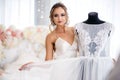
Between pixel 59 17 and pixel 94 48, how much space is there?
532 mm

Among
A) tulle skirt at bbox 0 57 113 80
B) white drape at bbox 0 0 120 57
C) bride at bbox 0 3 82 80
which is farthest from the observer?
white drape at bbox 0 0 120 57

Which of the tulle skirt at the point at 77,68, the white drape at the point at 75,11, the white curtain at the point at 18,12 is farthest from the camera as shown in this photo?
the white curtain at the point at 18,12

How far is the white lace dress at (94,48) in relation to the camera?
59.2 inches

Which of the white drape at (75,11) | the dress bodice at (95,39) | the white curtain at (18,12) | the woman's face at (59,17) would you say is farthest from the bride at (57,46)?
the white curtain at (18,12)

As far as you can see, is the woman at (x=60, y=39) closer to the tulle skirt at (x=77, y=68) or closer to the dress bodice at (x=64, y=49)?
the dress bodice at (x=64, y=49)

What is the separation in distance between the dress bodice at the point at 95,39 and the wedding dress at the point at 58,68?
0.43 feet

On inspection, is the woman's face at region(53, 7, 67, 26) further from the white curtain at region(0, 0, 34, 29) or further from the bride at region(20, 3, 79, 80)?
the white curtain at region(0, 0, 34, 29)

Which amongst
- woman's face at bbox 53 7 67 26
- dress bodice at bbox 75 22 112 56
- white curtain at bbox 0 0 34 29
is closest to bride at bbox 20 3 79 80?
woman's face at bbox 53 7 67 26

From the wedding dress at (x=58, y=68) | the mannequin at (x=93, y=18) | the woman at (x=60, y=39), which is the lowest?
the wedding dress at (x=58, y=68)

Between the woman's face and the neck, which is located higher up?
the woman's face

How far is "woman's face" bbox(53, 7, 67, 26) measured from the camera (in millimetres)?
2055

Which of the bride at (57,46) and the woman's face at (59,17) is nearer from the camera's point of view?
the bride at (57,46)

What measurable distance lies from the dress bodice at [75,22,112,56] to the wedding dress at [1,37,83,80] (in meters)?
0.13

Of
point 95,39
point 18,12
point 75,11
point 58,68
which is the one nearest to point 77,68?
point 58,68
